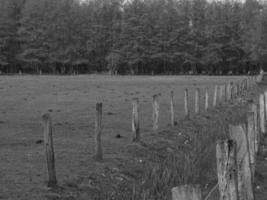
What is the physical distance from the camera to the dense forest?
9031 centimetres

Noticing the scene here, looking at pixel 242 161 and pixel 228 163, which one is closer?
pixel 228 163

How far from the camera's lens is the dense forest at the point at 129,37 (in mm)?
90312

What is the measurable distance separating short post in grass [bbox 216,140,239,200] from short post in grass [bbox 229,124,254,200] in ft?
5.95

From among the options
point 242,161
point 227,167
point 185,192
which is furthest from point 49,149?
point 185,192

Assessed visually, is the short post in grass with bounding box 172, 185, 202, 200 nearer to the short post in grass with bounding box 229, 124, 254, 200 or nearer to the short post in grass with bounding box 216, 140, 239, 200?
the short post in grass with bounding box 216, 140, 239, 200

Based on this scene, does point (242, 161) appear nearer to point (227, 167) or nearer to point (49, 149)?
point (227, 167)

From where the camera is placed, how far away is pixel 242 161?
806 cm

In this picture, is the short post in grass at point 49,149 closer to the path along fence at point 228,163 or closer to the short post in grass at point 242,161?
the path along fence at point 228,163

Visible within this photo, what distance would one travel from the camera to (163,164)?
11703 mm

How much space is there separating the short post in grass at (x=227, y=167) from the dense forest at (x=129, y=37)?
83.0 m

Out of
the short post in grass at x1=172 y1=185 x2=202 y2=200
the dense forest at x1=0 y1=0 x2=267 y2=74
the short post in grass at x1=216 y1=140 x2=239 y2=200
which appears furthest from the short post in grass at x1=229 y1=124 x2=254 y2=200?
the dense forest at x1=0 y1=0 x2=267 y2=74

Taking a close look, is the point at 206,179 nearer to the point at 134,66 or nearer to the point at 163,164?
the point at 163,164

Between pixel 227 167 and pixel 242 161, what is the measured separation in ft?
7.51

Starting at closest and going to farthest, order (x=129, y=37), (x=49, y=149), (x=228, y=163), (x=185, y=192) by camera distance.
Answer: (x=185, y=192) → (x=228, y=163) → (x=49, y=149) → (x=129, y=37)
